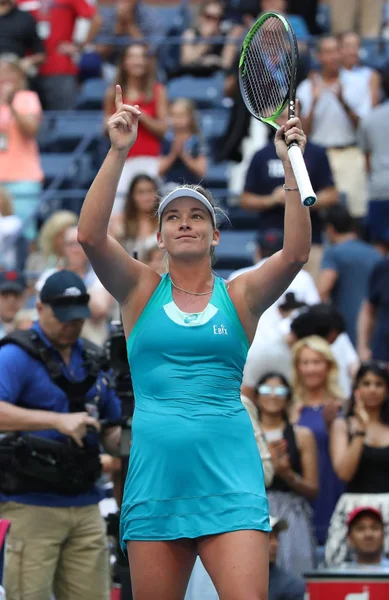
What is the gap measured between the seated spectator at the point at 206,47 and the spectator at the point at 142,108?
7.95 feet

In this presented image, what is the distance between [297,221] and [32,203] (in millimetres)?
7645

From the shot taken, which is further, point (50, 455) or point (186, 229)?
point (50, 455)

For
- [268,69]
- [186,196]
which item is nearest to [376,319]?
[268,69]

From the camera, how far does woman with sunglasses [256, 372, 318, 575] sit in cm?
742

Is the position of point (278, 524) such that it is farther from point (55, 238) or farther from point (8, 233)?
point (8, 233)

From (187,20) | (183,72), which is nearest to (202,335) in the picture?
(183,72)

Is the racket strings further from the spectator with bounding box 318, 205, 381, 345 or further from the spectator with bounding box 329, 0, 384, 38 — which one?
the spectator with bounding box 329, 0, 384, 38

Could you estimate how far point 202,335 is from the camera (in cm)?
462

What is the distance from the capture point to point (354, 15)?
1421cm

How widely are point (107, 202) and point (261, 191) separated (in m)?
5.89

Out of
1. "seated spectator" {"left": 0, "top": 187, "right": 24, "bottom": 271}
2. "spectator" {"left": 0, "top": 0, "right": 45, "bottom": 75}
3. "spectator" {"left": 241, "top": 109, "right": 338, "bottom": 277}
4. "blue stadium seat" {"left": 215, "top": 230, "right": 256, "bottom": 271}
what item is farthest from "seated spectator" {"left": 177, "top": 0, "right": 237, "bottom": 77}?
"spectator" {"left": 241, "top": 109, "right": 338, "bottom": 277}

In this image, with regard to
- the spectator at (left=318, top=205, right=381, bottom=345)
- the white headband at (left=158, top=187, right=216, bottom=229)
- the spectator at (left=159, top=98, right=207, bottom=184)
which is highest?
the spectator at (left=159, top=98, right=207, bottom=184)

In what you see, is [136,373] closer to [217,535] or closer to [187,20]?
[217,535]

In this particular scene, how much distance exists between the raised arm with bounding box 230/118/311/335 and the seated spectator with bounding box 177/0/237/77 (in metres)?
9.69
